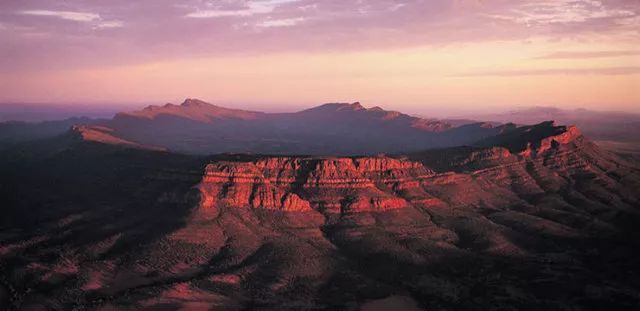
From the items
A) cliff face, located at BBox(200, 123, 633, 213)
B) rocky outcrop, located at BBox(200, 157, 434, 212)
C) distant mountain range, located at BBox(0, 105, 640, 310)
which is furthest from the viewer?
cliff face, located at BBox(200, 123, 633, 213)

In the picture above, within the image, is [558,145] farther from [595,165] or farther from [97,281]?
[97,281]

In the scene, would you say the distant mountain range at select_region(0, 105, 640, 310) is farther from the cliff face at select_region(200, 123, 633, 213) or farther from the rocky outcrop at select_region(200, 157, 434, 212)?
the cliff face at select_region(200, 123, 633, 213)

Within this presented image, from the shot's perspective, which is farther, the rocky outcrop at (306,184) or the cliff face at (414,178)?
the cliff face at (414,178)

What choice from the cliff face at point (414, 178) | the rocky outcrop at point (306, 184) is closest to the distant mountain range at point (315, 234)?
the rocky outcrop at point (306, 184)

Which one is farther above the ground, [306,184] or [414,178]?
[306,184]

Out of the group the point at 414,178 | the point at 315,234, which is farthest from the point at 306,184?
the point at 414,178

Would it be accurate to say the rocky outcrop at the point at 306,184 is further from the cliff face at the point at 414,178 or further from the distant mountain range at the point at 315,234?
the distant mountain range at the point at 315,234

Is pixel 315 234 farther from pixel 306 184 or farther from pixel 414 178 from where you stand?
pixel 414 178

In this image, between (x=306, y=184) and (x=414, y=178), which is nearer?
(x=306, y=184)

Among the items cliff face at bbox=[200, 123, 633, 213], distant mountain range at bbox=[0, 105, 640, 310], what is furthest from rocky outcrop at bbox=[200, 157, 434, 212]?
distant mountain range at bbox=[0, 105, 640, 310]
